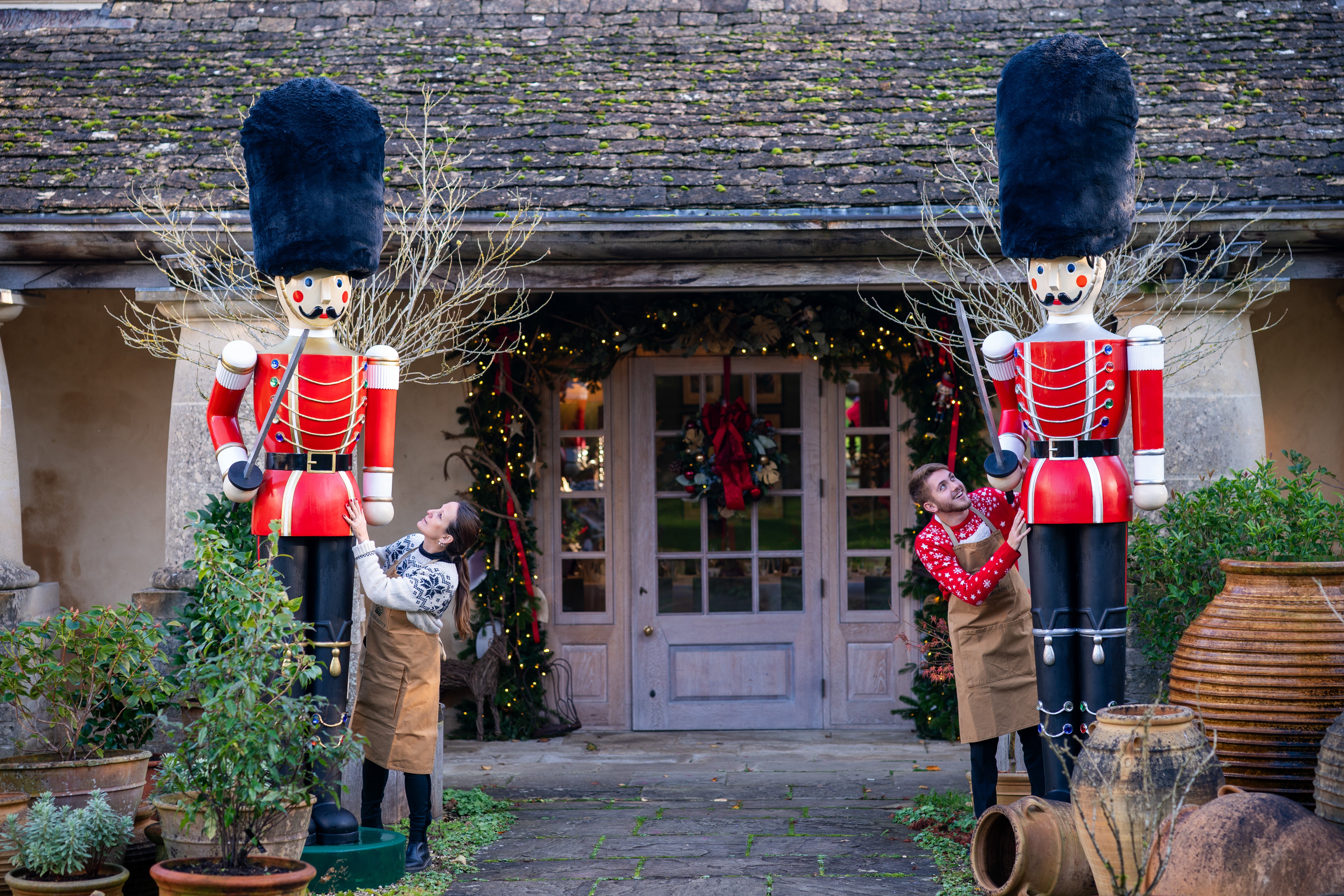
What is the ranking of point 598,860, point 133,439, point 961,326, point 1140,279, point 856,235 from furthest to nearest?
1. point 133,439
2. point 856,235
3. point 1140,279
4. point 598,860
5. point 961,326

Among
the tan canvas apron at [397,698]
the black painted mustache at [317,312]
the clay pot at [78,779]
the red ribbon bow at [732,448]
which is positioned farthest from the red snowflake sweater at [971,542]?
the clay pot at [78,779]

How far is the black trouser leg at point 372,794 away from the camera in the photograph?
4867 millimetres

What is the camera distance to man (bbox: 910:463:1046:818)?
15.2ft

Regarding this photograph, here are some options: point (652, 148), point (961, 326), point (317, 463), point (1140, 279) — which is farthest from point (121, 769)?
point (1140, 279)

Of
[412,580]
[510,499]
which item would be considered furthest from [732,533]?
[412,580]

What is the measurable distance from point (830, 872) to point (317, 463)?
2.48 metres

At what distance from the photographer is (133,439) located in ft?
25.6

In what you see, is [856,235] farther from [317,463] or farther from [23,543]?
[23,543]

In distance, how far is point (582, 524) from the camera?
7727 millimetres

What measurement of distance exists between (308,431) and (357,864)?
5.14ft

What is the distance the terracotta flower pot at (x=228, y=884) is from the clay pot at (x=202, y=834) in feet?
0.49

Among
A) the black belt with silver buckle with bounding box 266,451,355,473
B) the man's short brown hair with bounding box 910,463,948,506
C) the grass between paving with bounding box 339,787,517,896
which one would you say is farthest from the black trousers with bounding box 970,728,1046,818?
the black belt with silver buckle with bounding box 266,451,355,473

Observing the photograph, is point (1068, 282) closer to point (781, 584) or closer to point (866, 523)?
point (866, 523)

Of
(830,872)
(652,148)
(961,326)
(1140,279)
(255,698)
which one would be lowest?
(830,872)
